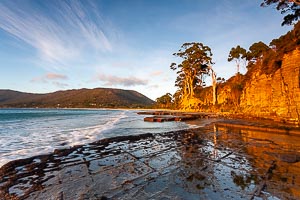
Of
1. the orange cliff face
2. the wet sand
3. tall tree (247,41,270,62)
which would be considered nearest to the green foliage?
tall tree (247,41,270,62)

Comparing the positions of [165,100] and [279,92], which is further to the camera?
[165,100]

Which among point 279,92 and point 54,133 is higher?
point 279,92

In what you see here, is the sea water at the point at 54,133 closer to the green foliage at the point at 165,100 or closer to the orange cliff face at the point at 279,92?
the orange cliff face at the point at 279,92

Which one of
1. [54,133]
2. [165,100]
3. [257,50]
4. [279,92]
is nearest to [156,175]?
[54,133]

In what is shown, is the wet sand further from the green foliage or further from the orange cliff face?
the green foliage

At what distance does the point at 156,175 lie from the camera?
5828 mm

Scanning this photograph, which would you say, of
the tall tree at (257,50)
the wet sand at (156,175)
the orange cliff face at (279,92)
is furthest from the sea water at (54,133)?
the tall tree at (257,50)

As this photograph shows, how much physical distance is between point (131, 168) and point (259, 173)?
14.4 feet

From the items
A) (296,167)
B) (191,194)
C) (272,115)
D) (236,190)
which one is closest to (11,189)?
(191,194)

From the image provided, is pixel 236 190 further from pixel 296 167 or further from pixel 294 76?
pixel 294 76

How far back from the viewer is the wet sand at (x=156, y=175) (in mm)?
4551

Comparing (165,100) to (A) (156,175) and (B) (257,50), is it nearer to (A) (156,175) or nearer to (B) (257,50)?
(B) (257,50)

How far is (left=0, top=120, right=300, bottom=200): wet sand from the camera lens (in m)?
4.55

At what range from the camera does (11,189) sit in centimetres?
492
